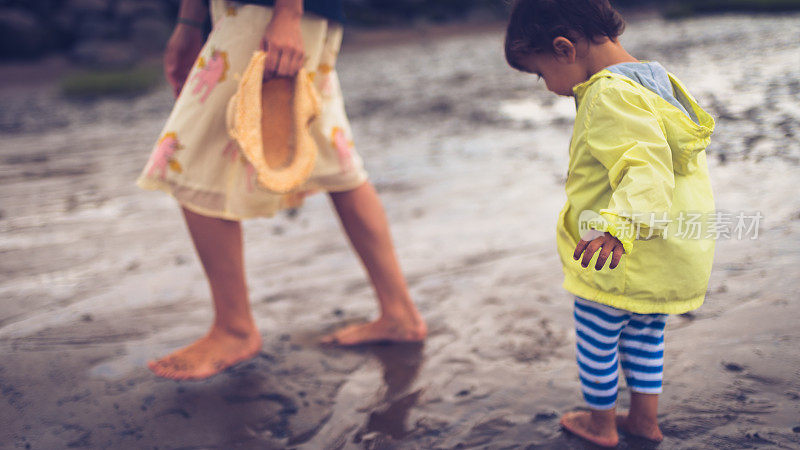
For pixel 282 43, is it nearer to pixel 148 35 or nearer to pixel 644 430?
pixel 644 430

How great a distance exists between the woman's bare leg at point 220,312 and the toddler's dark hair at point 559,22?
1.13 metres

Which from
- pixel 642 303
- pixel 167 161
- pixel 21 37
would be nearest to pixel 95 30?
pixel 21 37

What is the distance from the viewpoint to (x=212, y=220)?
7.04ft

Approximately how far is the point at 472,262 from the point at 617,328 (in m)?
1.44

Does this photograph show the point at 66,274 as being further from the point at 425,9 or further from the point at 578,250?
the point at 425,9

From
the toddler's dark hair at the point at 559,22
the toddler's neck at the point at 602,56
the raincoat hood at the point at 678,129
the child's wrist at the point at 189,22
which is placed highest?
the toddler's dark hair at the point at 559,22

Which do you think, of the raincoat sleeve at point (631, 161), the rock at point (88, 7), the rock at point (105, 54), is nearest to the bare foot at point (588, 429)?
the raincoat sleeve at point (631, 161)

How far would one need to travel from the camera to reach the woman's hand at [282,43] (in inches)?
77.7

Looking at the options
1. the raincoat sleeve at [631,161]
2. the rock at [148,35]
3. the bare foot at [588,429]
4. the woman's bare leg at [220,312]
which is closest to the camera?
the raincoat sleeve at [631,161]

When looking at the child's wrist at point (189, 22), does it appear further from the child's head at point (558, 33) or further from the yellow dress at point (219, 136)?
the child's head at point (558, 33)

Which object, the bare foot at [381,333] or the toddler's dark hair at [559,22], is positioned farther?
the bare foot at [381,333]

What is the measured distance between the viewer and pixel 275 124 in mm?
2105

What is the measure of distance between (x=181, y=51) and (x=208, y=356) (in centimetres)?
107

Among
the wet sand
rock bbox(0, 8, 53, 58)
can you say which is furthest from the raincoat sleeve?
rock bbox(0, 8, 53, 58)
